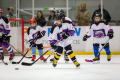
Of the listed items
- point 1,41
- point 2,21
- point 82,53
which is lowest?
point 82,53

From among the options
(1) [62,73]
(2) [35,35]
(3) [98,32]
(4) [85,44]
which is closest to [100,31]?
(3) [98,32]

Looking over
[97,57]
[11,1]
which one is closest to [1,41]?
[97,57]

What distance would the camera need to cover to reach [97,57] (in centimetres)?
446

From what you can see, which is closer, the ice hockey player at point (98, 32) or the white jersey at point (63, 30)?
the white jersey at point (63, 30)

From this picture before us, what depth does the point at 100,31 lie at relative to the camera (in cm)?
448

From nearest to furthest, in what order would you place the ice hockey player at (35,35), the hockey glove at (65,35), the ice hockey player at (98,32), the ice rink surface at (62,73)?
the ice rink surface at (62,73) → the hockey glove at (65,35) → the ice hockey player at (98,32) → the ice hockey player at (35,35)

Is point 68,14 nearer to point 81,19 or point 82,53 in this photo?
point 81,19

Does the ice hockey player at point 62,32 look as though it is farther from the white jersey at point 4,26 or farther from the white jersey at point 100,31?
the white jersey at point 4,26

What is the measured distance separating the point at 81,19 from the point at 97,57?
2459 mm

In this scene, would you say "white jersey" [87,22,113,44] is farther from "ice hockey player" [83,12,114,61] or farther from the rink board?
the rink board

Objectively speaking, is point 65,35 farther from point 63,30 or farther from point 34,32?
point 34,32

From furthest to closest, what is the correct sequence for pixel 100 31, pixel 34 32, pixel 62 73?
pixel 34 32
pixel 100 31
pixel 62 73

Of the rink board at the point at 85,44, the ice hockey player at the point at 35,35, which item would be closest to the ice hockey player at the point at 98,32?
the ice hockey player at the point at 35,35

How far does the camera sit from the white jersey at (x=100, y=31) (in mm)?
4469
